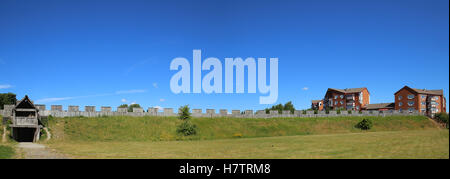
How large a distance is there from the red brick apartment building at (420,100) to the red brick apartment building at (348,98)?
12.6 m

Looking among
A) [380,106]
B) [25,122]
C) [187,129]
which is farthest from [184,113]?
[380,106]

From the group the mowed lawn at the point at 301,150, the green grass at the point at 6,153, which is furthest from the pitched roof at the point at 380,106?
the green grass at the point at 6,153

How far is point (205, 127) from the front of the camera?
57.9 m

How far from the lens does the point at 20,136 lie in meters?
46.8

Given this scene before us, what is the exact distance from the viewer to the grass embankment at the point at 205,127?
4858cm

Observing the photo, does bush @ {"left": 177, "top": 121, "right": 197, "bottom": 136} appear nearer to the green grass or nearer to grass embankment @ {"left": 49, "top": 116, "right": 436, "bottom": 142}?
grass embankment @ {"left": 49, "top": 116, "right": 436, "bottom": 142}

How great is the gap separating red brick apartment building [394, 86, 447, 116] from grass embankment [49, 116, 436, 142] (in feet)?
137

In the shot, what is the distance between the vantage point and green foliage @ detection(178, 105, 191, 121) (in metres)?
62.2

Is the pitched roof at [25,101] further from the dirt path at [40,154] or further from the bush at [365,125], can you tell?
the bush at [365,125]

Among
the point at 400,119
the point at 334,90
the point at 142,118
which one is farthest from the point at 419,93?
the point at 142,118

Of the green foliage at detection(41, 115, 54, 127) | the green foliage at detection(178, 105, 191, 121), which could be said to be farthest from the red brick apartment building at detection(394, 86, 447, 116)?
the green foliage at detection(41, 115, 54, 127)

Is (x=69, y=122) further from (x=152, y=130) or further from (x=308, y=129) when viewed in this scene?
(x=308, y=129)

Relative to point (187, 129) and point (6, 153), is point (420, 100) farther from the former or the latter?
point (6, 153)
